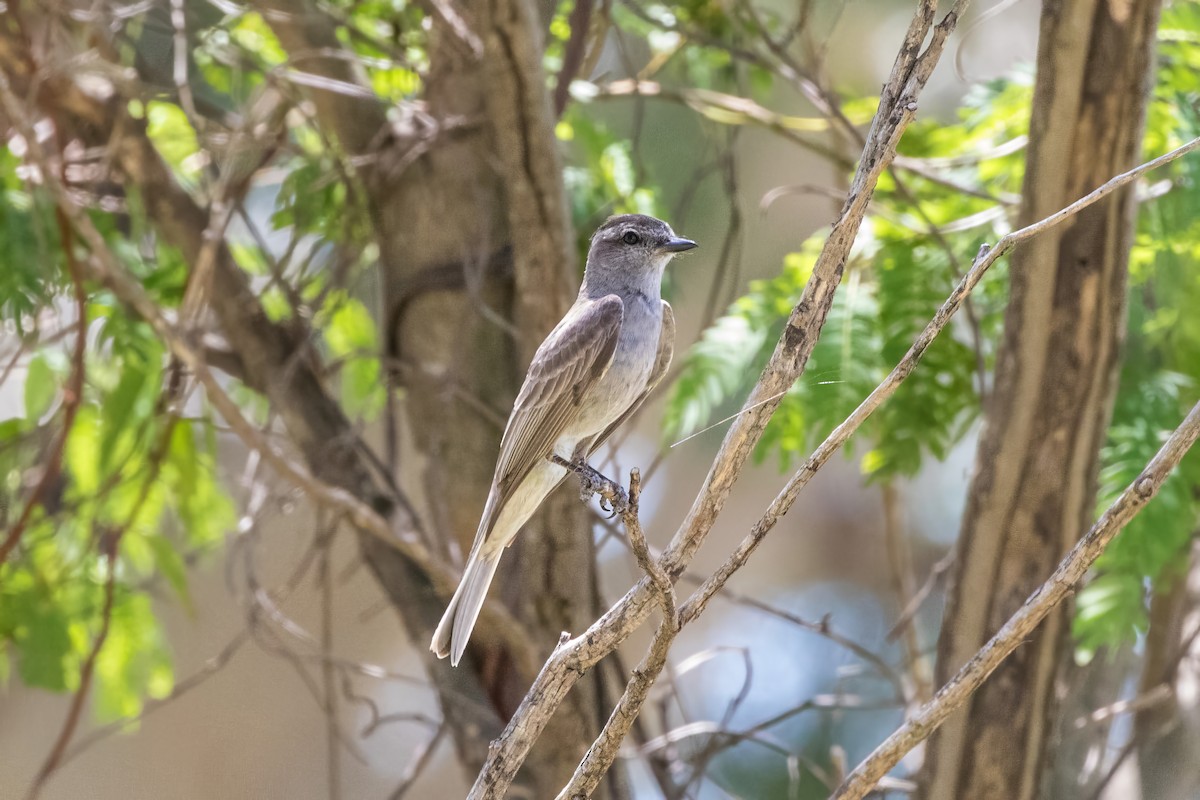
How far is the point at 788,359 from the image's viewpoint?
1.99 m

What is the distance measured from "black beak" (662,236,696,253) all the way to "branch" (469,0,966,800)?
4.88 ft

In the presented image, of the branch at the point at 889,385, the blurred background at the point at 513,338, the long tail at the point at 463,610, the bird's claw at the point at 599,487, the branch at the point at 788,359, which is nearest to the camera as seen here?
the branch at the point at 889,385

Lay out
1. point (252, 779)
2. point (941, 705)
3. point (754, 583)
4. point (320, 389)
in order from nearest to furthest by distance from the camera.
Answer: point (941, 705) < point (320, 389) < point (252, 779) < point (754, 583)

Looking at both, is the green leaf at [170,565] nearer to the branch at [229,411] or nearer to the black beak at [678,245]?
the branch at [229,411]

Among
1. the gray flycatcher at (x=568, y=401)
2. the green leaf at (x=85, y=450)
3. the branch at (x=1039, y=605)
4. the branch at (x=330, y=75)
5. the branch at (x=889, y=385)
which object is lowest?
the branch at (x=1039, y=605)

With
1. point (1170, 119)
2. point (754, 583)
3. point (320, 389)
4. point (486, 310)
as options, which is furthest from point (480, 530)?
point (754, 583)

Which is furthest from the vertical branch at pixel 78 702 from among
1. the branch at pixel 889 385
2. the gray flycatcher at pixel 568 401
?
the branch at pixel 889 385

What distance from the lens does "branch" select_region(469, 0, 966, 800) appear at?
195 centimetres

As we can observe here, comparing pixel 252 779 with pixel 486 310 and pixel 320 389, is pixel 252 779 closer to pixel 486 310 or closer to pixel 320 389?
pixel 320 389

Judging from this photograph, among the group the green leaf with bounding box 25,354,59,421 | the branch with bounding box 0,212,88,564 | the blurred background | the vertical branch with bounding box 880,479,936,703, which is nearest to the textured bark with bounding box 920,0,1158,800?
the blurred background

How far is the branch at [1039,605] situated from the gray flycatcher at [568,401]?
3.39ft

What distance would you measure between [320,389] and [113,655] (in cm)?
117

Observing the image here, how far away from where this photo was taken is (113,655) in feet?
13.7

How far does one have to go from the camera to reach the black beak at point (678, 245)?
3480 millimetres
